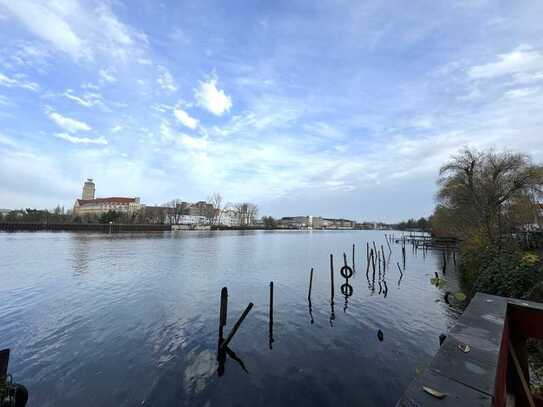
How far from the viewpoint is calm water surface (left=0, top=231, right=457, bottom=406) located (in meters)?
7.86

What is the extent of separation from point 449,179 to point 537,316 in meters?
37.1

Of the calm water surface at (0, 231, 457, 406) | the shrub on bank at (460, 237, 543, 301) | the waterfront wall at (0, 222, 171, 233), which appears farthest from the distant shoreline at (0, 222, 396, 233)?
the shrub on bank at (460, 237, 543, 301)

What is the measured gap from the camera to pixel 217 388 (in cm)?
813

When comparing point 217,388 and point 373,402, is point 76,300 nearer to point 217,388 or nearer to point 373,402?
point 217,388

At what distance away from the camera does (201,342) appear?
433 inches

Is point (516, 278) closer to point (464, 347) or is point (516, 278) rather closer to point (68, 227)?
point (464, 347)

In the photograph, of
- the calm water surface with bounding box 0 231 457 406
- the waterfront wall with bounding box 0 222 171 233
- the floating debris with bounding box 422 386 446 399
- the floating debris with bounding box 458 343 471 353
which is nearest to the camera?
the floating debris with bounding box 422 386 446 399

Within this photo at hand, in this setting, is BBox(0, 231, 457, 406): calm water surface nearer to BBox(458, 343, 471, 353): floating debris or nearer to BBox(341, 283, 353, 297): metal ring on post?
BBox(341, 283, 353, 297): metal ring on post

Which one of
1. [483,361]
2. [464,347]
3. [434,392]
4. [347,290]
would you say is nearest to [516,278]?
[347,290]

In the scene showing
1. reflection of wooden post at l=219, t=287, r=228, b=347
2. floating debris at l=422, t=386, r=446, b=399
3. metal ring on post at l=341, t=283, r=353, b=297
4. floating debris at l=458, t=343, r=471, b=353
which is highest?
floating debris at l=458, t=343, r=471, b=353

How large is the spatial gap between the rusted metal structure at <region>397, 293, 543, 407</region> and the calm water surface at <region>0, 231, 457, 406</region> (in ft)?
15.8

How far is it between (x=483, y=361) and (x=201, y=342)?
34.9 ft

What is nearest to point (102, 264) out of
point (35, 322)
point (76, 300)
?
point (76, 300)

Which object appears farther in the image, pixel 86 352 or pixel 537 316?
pixel 86 352
